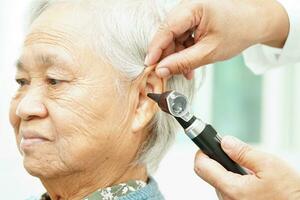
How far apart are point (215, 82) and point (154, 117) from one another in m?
1.47

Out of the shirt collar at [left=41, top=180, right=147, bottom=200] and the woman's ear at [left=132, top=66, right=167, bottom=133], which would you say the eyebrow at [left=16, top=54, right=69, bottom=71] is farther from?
the shirt collar at [left=41, top=180, right=147, bottom=200]

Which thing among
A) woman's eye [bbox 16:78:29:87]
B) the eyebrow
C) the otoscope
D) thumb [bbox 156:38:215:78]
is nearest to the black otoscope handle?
the otoscope

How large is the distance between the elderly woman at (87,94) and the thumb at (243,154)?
323mm

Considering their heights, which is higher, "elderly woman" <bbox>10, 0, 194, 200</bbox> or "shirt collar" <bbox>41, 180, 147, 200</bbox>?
"elderly woman" <bbox>10, 0, 194, 200</bbox>

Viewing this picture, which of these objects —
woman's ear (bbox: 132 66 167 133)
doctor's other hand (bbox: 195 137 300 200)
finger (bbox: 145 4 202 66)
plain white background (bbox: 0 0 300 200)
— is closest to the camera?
doctor's other hand (bbox: 195 137 300 200)

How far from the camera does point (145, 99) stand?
1.38 meters

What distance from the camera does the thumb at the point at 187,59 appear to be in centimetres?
126

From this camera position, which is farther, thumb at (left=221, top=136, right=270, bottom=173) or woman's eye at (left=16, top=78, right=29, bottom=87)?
woman's eye at (left=16, top=78, right=29, bottom=87)

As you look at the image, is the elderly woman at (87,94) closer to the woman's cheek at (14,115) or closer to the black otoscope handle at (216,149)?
the woman's cheek at (14,115)

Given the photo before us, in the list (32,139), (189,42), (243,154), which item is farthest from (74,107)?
(243,154)

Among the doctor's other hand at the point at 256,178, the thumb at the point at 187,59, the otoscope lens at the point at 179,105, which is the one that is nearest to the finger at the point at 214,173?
the doctor's other hand at the point at 256,178

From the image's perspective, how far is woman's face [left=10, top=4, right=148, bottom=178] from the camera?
1301 millimetres

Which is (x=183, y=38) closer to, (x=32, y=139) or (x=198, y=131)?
(x=198, y=131)

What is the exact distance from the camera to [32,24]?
1.44 m
